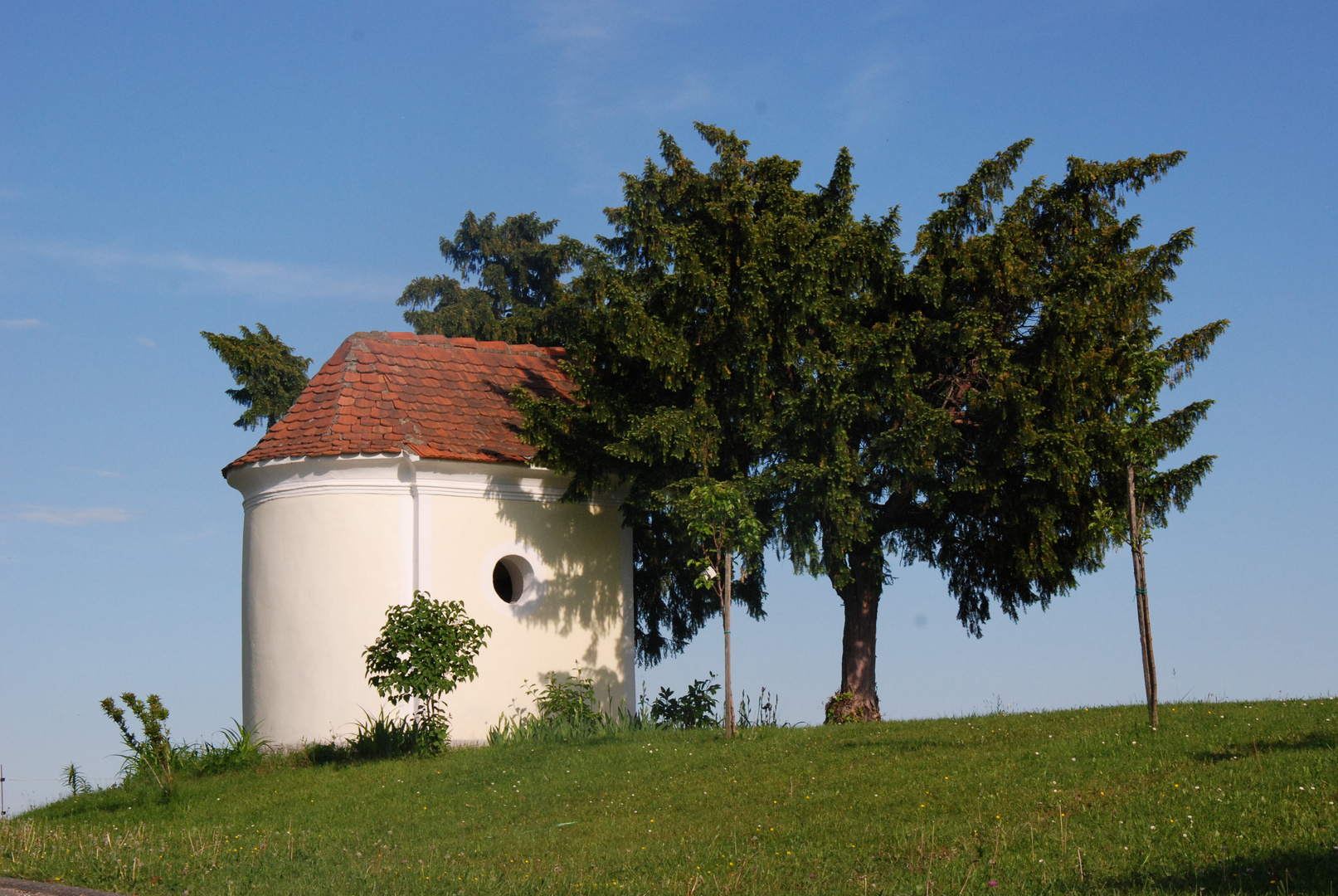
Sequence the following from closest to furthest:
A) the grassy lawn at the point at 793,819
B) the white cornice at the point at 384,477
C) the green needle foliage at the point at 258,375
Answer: the grassy lawn at the point at 793,819, the white cornice at the point at 384,477, the green needle foliage at the point at 258,375

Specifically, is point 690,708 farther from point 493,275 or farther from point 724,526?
point 493,275

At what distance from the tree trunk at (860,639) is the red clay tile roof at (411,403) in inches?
218

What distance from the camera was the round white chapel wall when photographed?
18.5m

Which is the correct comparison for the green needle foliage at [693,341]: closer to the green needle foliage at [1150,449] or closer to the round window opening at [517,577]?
the round window opening at [517,577]

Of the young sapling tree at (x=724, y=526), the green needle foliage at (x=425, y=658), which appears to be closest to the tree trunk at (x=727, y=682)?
the young sapling tree at (x=724, y=526)

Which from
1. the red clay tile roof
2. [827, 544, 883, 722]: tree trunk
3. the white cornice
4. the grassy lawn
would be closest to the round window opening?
the white cornice

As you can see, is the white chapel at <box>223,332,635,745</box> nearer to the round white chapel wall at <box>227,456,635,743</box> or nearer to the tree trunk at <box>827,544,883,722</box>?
the round white chapel wall at <box>227,456,635,743</box>

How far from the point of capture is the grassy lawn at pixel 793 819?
8.73 m

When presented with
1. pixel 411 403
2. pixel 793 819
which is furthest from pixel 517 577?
pixel 793 819

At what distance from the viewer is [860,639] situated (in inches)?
781

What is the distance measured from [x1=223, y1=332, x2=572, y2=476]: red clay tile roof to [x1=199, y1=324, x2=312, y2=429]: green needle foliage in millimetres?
7176

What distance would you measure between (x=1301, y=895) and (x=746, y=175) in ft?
47.2

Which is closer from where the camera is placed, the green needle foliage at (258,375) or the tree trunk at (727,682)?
the tree trunk at (727,682)

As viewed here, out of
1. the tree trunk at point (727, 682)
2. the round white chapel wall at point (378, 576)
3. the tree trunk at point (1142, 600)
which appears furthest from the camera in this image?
the round white chapel wall at point (378, 576)
